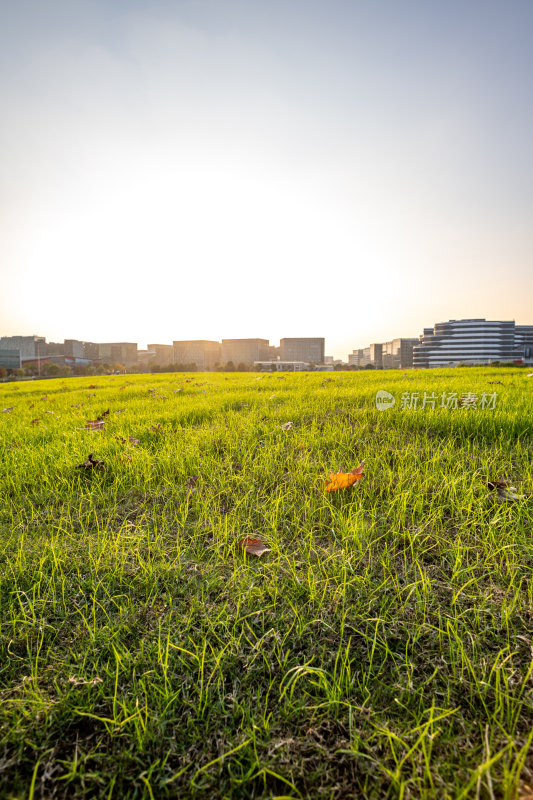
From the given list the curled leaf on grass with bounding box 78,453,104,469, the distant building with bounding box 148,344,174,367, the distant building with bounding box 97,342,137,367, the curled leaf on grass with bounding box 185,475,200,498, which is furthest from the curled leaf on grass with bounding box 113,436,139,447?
the distant building with bounding box 148,344,174,367

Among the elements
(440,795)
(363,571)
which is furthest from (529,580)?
(440,795)

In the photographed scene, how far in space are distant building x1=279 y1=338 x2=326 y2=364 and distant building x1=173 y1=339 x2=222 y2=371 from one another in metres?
36.9

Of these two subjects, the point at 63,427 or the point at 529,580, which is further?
the point at 63,427

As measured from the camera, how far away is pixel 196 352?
14962 cm

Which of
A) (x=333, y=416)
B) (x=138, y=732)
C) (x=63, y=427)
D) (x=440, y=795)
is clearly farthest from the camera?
(x=63, y=427)

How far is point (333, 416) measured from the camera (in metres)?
3.86

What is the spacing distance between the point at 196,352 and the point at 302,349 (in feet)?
178

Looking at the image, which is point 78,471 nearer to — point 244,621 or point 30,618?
point 30,618

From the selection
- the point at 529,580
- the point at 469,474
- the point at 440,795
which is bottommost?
the point at 440,795

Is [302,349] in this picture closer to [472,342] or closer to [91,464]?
[472,342]

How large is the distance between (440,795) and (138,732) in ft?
2.34

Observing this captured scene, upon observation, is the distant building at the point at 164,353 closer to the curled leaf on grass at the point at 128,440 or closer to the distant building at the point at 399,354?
the distant building at the point at 399,354

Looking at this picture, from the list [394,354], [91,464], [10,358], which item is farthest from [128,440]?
[394,354]

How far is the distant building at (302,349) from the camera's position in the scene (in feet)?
563
